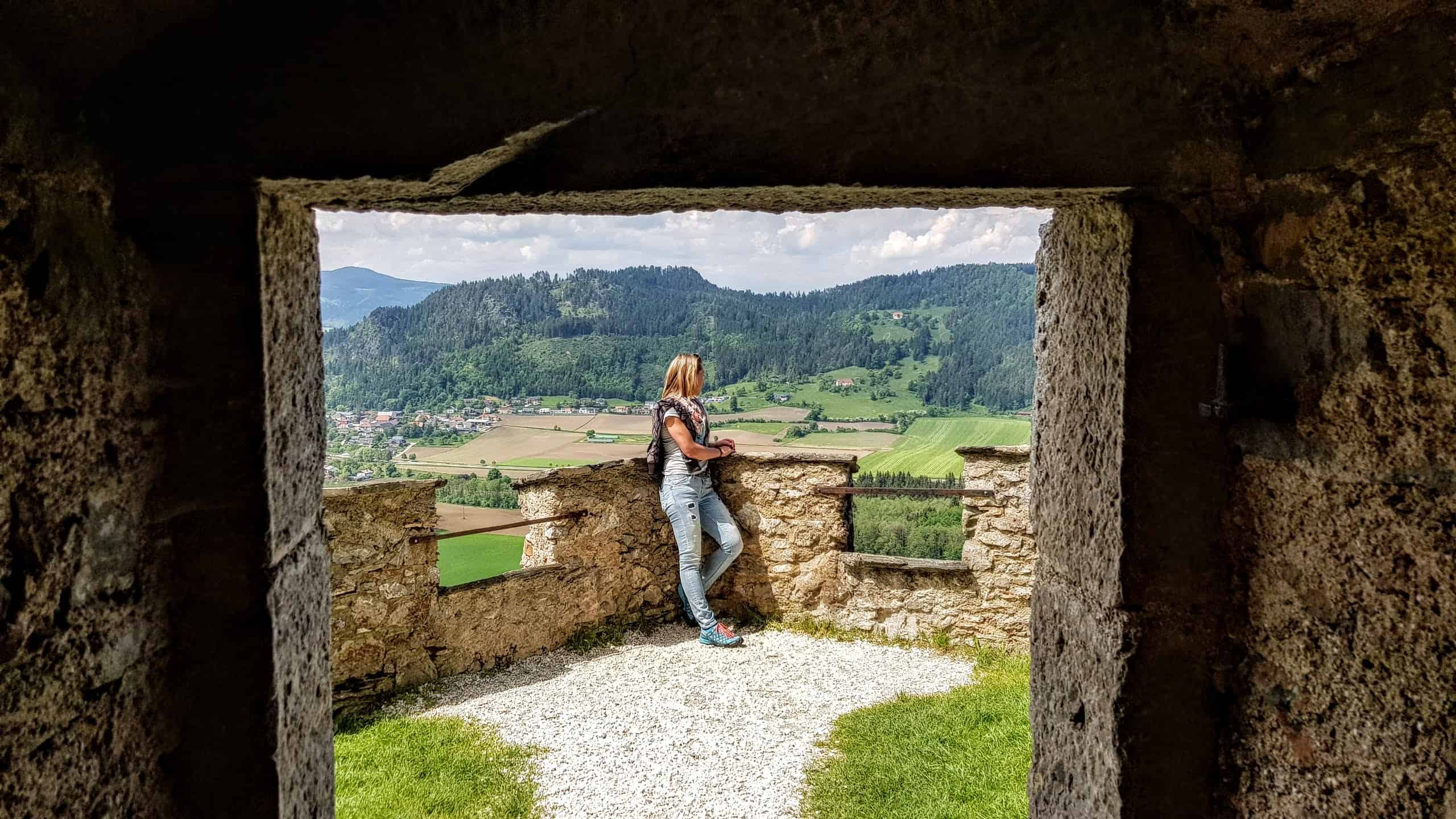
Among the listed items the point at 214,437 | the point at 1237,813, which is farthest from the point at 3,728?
the point at 1237,813

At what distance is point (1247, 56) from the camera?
125 centimetres

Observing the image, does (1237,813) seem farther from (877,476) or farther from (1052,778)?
(877,476)

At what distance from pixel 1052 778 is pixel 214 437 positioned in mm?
1598

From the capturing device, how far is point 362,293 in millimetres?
16016

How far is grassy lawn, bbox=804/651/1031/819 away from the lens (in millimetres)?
3648

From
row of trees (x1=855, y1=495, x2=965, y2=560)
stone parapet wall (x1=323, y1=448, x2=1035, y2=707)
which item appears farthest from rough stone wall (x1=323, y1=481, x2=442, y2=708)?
row of trees (x1=855, y1=495, x2=965, y2=560)

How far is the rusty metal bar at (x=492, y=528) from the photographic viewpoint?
506cm

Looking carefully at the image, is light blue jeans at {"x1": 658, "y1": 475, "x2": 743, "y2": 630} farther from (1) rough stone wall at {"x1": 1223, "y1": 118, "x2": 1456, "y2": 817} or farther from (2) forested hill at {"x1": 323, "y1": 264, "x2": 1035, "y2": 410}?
(1) rough stone wall at {"x1": 1223, "y1": 118, "x2": 1456, "y2": 817}

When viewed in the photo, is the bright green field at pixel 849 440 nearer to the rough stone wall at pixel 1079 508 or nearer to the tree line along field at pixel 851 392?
the tree line along field at pixel 851 392

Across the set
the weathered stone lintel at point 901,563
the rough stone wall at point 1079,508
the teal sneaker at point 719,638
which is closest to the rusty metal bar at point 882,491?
the weathered stone lintel at point 901,563

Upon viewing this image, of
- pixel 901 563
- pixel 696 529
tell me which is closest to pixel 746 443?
pixel 696 529

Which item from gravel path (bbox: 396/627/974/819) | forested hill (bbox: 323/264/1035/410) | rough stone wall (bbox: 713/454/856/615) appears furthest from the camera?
forested hill (bbox: 323/264/1035/410)

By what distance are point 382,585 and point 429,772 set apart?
126 centimetres

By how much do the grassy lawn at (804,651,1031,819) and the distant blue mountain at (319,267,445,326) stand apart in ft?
22.3
